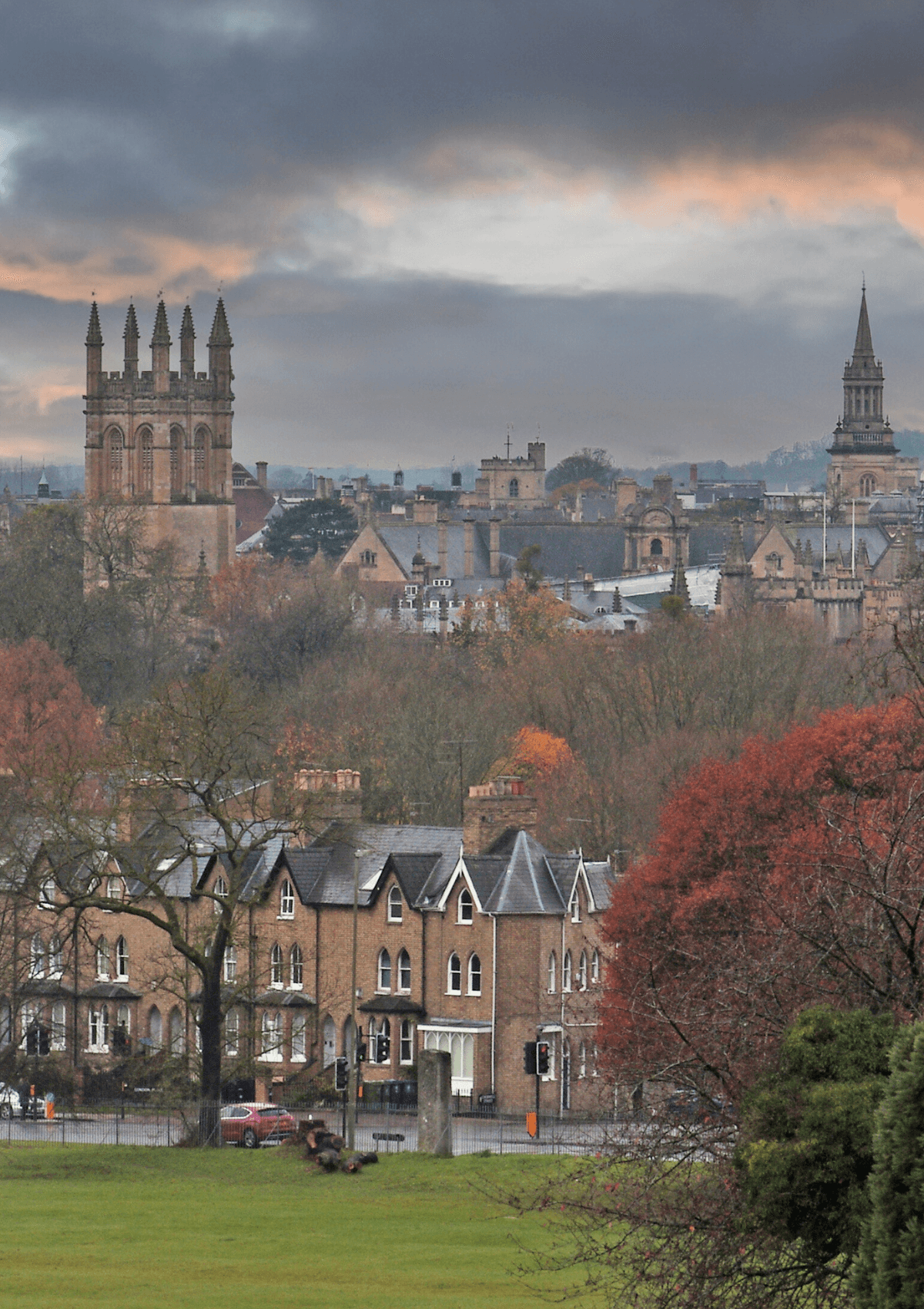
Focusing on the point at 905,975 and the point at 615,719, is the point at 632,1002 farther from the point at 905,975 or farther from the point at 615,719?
the point at 615,719

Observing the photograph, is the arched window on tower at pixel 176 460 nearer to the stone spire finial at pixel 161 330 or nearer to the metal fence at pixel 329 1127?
the stone spire finial at pixel 161 330

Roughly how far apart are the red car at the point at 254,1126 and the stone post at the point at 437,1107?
15.2 ft

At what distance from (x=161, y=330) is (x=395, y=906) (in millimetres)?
118300

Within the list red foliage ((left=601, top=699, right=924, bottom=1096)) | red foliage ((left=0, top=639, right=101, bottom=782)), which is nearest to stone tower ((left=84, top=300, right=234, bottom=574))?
red foliage ((left=0, top=639, right=101, bottom=782))

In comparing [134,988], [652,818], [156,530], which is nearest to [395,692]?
[652,818]

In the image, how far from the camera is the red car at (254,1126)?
53.2 meters

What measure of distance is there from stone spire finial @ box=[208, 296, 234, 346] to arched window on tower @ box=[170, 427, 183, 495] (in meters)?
6.49

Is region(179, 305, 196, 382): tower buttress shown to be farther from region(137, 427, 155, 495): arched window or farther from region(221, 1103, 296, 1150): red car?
region(221, 1103, 296, 1150): red car

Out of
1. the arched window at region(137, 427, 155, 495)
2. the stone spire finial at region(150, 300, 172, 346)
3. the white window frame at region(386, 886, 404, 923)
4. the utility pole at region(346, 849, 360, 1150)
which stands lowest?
the utility pole at region(346, 849, 360, 1150)

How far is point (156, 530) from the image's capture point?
183m

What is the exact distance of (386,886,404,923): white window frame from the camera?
6506 centimetres

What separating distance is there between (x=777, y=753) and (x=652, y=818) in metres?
19.6

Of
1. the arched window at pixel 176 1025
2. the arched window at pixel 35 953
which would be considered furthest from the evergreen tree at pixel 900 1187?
the arched window at pixel 176 1025

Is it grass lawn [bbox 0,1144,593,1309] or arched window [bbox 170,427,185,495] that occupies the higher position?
arched window [bbox 170,427,185,495]
